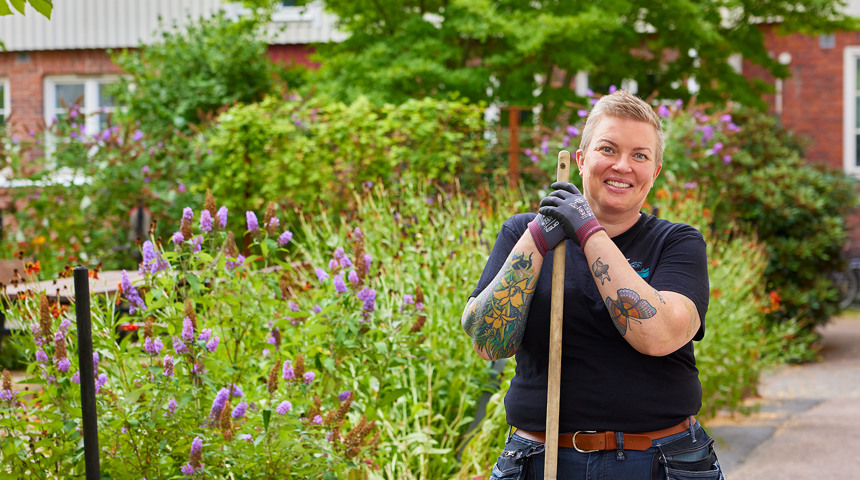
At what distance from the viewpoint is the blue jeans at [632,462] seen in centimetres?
205

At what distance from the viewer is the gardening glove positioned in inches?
78.3

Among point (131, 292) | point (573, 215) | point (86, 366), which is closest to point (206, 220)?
point (131, 292)

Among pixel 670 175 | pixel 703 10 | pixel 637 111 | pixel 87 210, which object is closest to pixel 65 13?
pixel 87 210

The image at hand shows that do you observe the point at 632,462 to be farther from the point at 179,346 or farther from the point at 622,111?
the point at 179,346

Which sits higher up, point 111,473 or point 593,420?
point 593,420

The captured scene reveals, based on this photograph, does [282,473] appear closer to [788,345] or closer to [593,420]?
[593,420]

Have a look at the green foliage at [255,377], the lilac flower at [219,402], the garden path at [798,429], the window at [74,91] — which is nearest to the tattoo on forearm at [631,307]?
the green foliage at [255,377]

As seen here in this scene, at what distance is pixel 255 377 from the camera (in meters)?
3.36

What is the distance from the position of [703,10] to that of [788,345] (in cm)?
426

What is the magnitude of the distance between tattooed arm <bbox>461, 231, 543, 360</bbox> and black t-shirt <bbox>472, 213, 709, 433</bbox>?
0.25ft

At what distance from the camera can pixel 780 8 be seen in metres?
11.5

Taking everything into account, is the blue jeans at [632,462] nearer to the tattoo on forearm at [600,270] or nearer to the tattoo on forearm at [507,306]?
the tattoo on forearm at [507,306]

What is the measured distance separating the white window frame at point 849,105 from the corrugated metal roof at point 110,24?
8.55 m

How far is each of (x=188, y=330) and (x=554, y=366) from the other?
1357mm
